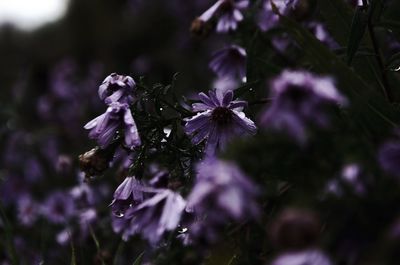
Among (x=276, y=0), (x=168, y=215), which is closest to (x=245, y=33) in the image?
(x=276, y=0)

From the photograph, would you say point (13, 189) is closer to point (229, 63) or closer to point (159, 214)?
point (229, 63)

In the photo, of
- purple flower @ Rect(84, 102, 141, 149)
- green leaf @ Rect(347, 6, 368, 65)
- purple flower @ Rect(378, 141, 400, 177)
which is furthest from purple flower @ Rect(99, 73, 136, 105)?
purple flower @ Rect(378, 141, 400, 177)

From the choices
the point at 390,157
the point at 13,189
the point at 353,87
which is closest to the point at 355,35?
the point at 353,87

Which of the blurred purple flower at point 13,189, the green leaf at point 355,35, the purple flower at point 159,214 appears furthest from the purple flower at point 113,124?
the blurred purple flower at point 13,189

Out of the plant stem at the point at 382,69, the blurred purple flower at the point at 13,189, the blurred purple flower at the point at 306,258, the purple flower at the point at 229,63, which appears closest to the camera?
the blurred purple flower at the point at 306,258

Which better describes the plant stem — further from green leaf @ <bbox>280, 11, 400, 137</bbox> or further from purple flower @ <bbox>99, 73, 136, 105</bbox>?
purple flower @ <bbox>99, 73, 136, 105</bbox>

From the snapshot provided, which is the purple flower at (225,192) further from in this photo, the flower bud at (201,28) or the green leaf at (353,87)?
the flower bud at (201,28)
